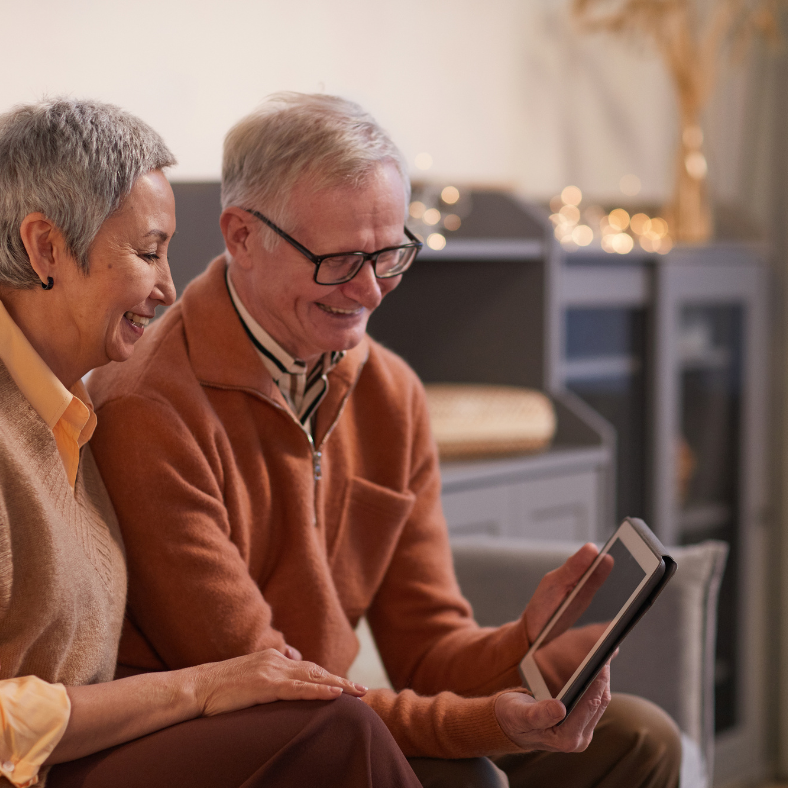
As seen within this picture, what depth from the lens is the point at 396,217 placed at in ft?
3.83

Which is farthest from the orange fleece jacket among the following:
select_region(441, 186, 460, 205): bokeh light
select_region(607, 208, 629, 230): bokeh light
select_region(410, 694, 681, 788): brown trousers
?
select_region(607, 208, 629, 230): bokeh light

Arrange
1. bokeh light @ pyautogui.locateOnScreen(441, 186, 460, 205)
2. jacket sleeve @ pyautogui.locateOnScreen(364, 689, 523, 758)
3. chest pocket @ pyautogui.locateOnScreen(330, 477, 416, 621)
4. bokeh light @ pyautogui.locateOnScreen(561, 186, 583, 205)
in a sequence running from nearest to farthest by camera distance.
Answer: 1. jacket sleeve @ pyautogui.locateOnScreen(364, 689, 523, 758)
2. chest pocket @ pyautogui.locateOnScreen(330, 477, 416, 621)
3. bokeh light @ pyautogui.locateOnScreen(441, 186, 460, 205)
4. bokeh light @ pyautogui.locateOnScreen(561, 186, 583, 205)

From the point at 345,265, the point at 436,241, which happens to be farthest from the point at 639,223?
the point at 345,265

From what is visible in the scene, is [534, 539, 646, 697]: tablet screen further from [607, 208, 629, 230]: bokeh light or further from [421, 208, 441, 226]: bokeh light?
[607, 208, 629, 230]: bokeh light

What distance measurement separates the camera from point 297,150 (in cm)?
113

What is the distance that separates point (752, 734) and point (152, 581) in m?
2.40

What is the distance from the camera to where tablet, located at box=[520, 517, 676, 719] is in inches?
39.3

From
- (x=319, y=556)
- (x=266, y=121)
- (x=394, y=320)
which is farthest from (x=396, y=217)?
(x=394, y=320)

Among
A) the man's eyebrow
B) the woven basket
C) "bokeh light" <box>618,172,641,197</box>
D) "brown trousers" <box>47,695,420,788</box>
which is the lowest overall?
the woven basket

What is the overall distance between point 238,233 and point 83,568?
0.42 meters

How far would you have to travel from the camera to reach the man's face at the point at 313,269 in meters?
1.13

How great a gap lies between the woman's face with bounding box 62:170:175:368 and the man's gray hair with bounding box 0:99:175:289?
0.01 meters

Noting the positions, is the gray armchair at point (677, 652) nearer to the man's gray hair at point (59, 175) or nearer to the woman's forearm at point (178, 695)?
the woman's forearm at point (178, 695)

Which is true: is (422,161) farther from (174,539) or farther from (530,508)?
(174,539)
